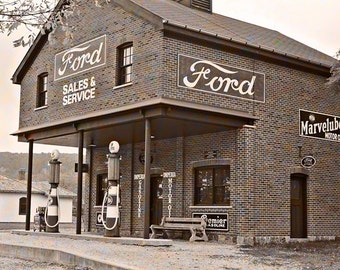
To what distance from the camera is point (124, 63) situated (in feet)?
65.3

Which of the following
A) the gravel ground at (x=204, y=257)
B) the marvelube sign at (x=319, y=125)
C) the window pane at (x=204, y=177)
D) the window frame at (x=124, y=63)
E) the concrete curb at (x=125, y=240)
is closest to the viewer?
the gravel ground at (x=204, y=257)

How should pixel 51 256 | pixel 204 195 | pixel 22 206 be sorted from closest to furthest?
pixel 51 256, pixel 204 195, pixel 22 206

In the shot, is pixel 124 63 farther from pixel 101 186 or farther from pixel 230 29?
pixel 101 186

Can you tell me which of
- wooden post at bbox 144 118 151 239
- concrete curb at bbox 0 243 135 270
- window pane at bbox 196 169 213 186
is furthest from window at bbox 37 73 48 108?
concrete curb at bbox 0 243 135 270

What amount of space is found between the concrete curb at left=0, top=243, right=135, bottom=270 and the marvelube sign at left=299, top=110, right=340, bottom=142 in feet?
33.0

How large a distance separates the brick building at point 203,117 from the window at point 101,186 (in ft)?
6.64

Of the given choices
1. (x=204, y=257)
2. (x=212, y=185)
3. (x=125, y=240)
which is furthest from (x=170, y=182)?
(x=204, y=257)

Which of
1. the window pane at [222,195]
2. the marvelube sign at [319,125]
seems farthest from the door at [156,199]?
the marvelube sign at [319,125]

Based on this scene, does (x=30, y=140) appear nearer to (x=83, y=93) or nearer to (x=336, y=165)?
(x=83, y=93)

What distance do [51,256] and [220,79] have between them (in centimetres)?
768

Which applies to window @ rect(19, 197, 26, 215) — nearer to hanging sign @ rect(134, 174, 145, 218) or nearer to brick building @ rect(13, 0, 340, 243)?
brick building @ rect(13, 0, 340, 243)

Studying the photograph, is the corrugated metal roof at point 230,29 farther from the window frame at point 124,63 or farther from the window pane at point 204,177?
the window pane at point 204,177

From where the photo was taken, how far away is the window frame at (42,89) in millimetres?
24234

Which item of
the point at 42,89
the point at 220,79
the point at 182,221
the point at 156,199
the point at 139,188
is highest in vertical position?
the point at 42,89
